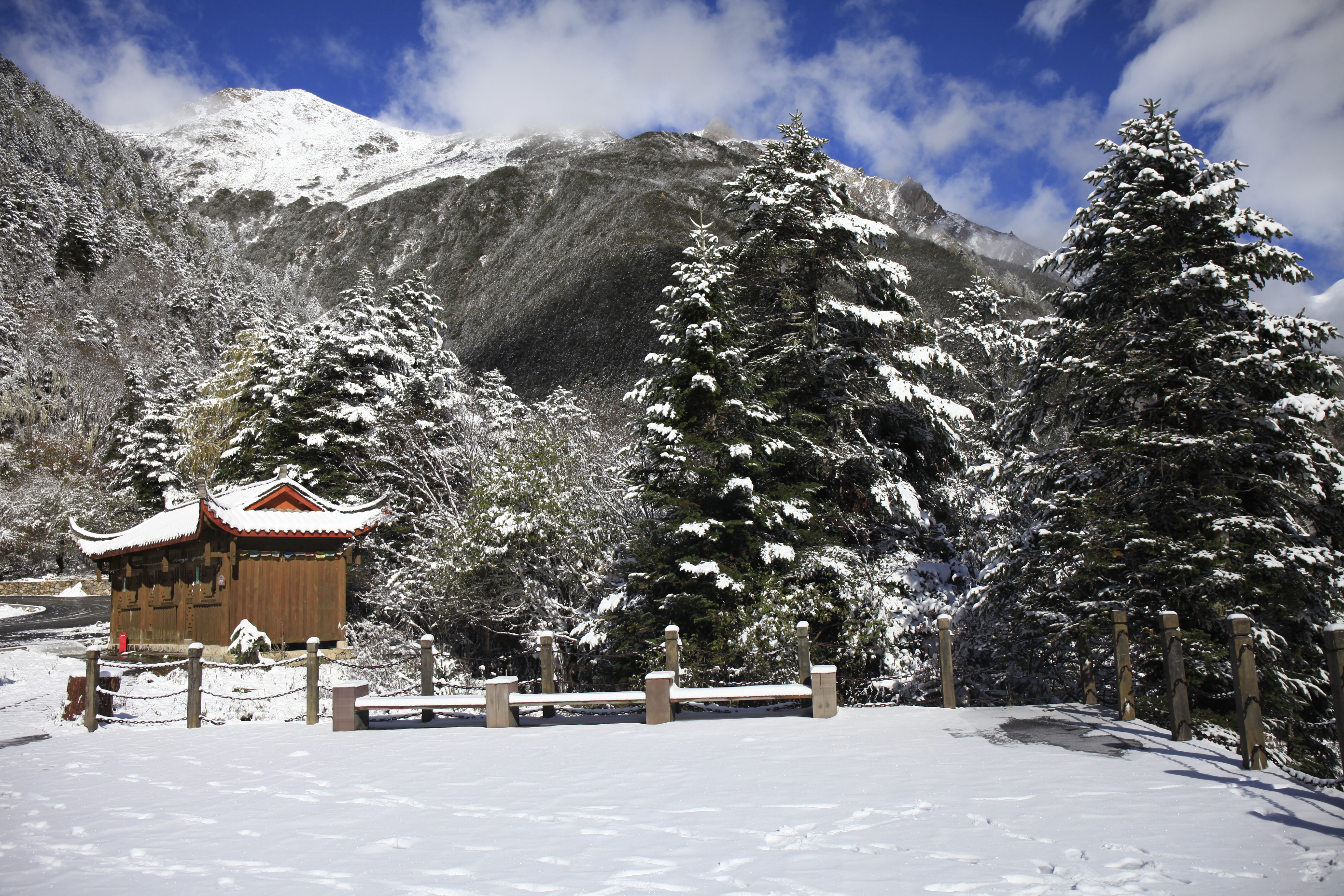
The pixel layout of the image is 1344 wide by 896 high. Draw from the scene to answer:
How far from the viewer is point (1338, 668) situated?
485cm

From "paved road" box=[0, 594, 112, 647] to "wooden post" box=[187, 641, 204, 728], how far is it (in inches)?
636

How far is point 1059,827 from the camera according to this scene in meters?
4.90

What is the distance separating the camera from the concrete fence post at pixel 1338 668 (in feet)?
15.7

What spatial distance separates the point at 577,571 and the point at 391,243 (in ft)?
423

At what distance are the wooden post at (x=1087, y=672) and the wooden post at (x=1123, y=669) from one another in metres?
1.45

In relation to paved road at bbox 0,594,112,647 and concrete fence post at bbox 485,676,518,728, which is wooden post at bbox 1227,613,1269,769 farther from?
paved road at bbox 0,594,112,647

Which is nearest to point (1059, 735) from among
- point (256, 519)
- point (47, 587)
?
point (256, 519)

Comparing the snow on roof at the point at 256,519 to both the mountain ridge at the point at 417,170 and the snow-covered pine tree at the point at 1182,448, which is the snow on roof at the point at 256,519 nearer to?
the snow-covered pine tree at the point at 1182,448

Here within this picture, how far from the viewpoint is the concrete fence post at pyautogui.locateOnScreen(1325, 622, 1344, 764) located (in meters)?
4.77

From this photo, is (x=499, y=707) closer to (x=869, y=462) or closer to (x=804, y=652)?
(x=804, y=652)

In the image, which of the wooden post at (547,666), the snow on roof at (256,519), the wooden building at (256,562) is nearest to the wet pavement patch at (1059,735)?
the wooden post at (547,666)

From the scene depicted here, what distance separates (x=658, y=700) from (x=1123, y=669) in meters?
5.16

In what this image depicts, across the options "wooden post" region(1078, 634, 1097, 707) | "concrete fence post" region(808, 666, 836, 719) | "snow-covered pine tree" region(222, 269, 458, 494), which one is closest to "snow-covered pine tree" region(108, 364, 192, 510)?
"snow-covered pine tree" region(222, 269, 458, 494)

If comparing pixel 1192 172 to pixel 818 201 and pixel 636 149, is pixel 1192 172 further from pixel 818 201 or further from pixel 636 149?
pixel 636 149
